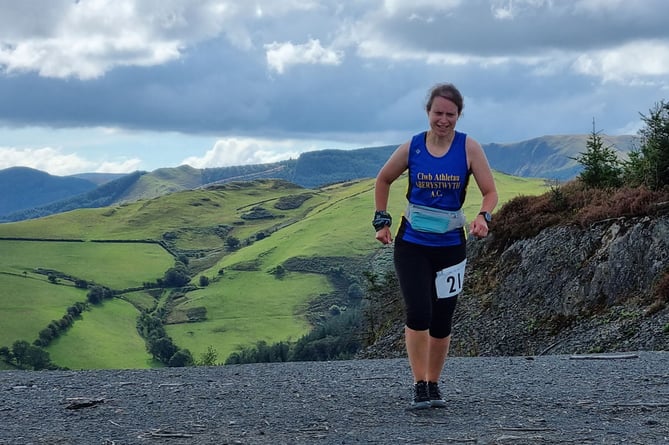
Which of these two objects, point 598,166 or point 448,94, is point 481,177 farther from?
point 598,166

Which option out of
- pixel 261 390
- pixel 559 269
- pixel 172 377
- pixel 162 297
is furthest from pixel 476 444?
→ pixel 162 297

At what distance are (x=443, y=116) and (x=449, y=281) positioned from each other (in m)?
1.49

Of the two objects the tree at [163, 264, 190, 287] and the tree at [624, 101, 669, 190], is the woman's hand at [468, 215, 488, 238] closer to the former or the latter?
the tree at [624, 101, 669, 190]

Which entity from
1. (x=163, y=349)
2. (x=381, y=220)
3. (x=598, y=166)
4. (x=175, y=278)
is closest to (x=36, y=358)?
(x=163, y=349)

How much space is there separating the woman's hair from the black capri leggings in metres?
1.28

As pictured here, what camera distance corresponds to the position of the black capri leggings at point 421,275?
255 inches

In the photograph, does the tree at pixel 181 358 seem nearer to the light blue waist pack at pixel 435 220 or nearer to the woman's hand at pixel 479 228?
the light blue waist pack at pixel 435 220

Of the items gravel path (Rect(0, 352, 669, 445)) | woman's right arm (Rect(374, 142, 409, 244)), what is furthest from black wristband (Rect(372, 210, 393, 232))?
gravel path (Rect(0, 352, 669, 445))

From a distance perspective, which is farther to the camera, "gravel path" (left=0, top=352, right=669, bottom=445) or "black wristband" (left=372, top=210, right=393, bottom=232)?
"black wristband" (left=372, top=210, right=393, bottom=232)

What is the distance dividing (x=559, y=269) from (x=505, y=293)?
7.01 feet

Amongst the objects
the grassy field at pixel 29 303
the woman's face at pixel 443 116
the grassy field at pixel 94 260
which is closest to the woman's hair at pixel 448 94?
the woman's face at pixel 443 116

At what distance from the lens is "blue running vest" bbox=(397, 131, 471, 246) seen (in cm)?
641

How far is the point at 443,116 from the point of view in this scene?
6441mm

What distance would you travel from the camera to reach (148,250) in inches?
7318
